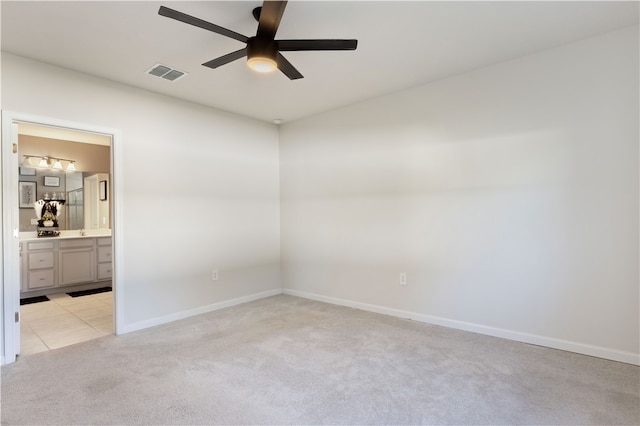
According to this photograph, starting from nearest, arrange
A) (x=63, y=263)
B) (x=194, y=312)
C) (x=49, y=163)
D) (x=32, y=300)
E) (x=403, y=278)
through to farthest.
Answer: (x=403, y=278) < (x=194, y=312) < (x=32, y=300) < (x=63, y=263) < (x=49, y=163)

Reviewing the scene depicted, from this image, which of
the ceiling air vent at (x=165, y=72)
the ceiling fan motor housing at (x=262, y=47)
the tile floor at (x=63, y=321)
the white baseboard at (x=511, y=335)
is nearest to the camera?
the ceiling fan motor housing at (x=262, y=47)

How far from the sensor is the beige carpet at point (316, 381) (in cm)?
194

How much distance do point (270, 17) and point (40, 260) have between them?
520 cm

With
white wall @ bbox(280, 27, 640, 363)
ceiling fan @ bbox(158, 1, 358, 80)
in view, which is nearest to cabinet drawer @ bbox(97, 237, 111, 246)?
white wall @ bbox(280, 27, 640, 363)

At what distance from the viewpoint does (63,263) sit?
513 cm

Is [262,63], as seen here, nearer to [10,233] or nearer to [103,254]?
[10,233]

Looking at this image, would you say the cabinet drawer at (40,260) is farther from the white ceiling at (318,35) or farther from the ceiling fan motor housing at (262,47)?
the ceiling fan motor housing at (262,47)

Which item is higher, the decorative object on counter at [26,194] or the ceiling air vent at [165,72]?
the ceiling air vent at [165,72]

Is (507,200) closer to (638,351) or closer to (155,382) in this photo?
(638,351)

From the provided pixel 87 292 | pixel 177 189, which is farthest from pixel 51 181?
pixel 177 189

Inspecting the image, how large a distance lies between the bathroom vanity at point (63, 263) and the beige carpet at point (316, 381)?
8.93 feet

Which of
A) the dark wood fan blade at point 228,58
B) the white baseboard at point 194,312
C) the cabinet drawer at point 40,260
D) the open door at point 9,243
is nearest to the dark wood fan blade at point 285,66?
the dark wood fan blade at point 228,58

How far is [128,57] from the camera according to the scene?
9.25 ft

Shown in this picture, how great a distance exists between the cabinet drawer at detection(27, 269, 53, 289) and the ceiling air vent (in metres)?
3.78
